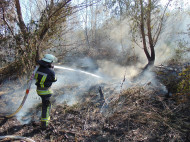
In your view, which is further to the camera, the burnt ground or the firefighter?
the firefighter

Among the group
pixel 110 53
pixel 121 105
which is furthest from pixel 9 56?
pixel 110 53

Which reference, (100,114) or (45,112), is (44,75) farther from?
(100,114)

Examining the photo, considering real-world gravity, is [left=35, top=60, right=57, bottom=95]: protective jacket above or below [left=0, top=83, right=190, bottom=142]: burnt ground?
above

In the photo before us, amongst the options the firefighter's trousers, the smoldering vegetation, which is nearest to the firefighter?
the firefighter's trousers

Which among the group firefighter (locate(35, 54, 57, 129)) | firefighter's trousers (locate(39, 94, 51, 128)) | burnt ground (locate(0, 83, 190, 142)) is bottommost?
burnt ground (locate(0, 83, 190, 142))

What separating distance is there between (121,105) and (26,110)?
2970mm

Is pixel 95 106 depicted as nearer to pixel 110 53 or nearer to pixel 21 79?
pixel 21 79

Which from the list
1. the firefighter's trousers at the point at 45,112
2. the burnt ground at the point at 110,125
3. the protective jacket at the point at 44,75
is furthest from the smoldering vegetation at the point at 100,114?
the protective jacket at the point at 44,75

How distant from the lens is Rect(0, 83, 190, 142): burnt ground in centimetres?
334

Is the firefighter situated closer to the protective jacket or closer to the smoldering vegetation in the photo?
the protective jacket

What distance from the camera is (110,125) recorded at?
12.4 ft

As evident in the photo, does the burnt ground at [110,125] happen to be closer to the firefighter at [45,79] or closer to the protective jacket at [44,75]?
the firefighter at [45,79]

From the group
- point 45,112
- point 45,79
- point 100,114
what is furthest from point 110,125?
point 45,79

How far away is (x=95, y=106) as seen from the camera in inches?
183
